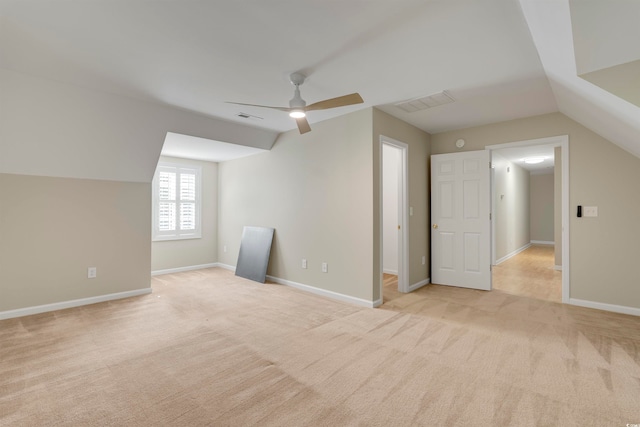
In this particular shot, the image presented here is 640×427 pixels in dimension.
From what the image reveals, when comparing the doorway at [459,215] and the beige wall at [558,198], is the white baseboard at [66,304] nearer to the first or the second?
the doorway at [459,215]

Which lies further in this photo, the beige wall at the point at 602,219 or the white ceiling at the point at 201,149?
A: the white ceiling at the point at 201,149

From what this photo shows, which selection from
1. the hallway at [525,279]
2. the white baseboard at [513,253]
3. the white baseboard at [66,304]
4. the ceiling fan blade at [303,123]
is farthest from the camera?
the white baseboard at [513,253]

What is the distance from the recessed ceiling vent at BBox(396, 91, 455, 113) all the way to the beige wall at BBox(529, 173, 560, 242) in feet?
28.1

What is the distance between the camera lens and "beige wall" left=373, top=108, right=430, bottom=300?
12.4ft

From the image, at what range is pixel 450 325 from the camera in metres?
3.13

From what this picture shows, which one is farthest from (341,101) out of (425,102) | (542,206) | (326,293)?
(542,206)

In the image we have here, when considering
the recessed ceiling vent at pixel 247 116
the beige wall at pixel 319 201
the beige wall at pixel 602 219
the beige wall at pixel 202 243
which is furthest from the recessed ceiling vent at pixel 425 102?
the beige wall at pixel 202 243

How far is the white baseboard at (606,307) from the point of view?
338 cm

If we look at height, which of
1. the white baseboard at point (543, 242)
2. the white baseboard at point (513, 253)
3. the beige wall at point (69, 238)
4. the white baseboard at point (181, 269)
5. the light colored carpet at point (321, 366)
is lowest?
the light colored carpet at point (321, 366)

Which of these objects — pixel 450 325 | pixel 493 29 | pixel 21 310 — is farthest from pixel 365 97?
pixel 21 310

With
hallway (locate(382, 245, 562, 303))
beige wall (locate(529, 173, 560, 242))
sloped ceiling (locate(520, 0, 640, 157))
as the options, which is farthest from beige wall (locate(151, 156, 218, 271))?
beige wall (locate(529, 173, 560, 242))

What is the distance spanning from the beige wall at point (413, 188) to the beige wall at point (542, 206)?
24.4ft

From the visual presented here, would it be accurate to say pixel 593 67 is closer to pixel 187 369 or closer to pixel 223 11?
pixel 223 11

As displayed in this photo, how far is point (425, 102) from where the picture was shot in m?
3.58
